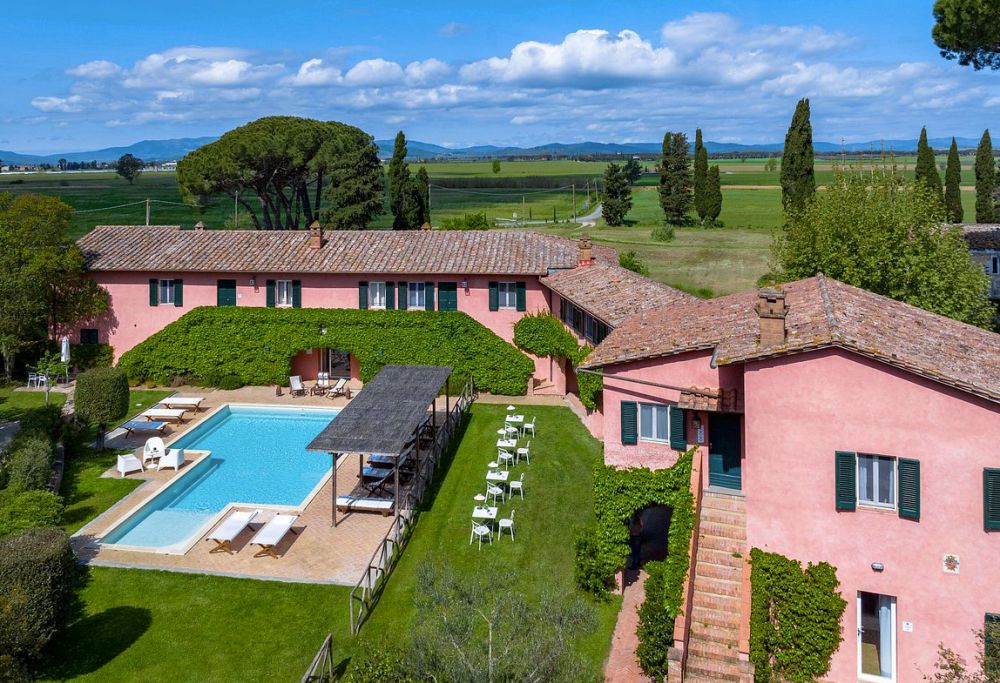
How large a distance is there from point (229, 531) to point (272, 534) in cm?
112

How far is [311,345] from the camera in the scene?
1225 inches

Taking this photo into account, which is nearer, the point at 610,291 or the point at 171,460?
the point at 171,460

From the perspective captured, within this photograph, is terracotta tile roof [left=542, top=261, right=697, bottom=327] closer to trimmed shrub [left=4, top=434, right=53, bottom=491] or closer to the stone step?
the stone step

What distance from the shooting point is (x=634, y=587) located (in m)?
16.3

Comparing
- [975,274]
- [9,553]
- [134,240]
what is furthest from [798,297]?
[134,240]

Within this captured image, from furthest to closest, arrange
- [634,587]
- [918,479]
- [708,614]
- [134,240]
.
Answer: [134,240]
[634,587]
[708,614]
[918,479]

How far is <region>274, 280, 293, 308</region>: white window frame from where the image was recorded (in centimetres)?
3192

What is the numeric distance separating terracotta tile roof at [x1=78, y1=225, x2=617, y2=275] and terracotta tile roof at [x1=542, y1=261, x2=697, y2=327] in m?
2.08

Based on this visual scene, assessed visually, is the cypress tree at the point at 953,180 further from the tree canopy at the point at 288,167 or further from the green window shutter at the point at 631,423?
the green window shutter at the point at 631,423

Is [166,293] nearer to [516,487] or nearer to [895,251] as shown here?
[516,487]

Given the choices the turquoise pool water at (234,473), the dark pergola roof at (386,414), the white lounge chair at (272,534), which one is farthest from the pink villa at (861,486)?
the turquoise pool water at (234,473)

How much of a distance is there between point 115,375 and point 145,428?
2357 millimetres

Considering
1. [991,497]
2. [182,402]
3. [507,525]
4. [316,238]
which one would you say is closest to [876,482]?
[991,497]

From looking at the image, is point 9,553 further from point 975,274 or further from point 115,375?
point 975,274
